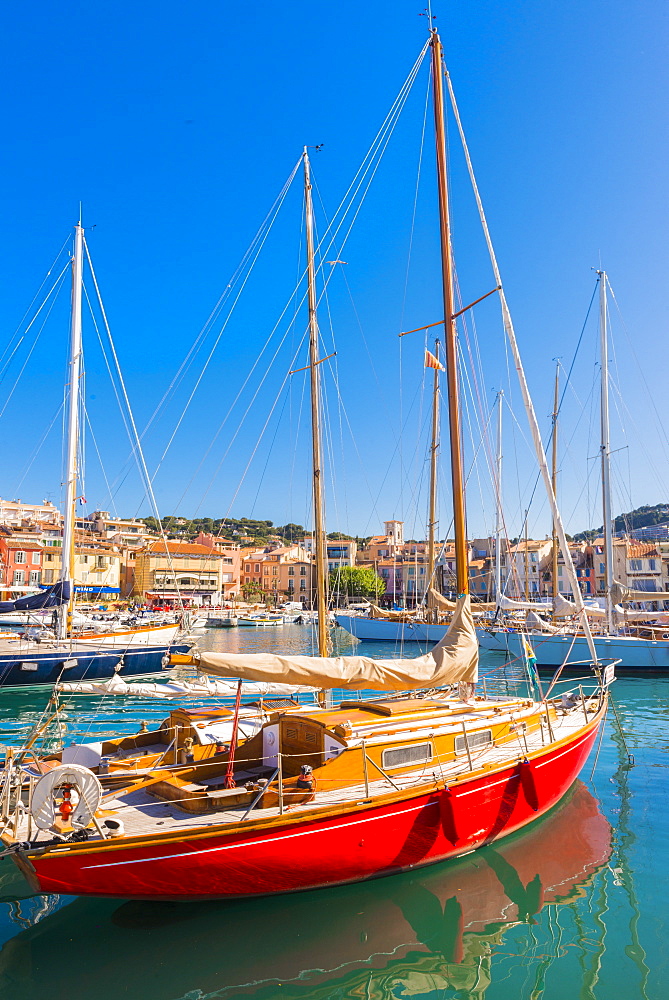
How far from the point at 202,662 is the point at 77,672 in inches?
778

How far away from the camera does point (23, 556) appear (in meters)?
73.0

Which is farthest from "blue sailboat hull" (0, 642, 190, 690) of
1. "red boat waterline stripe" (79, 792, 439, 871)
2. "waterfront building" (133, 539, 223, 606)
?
"waterfront building" (133, 539, 223, 606)

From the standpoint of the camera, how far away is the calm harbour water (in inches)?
280

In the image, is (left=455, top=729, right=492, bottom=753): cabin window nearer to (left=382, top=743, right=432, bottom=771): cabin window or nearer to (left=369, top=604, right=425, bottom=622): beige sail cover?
(left=382, top=743, right=432, bottom=771): cabin window

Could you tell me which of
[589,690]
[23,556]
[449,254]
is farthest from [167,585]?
[449,254]

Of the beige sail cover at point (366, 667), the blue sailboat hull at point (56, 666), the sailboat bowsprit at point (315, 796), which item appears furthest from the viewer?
the blue sailboat hull at point (56, 666)

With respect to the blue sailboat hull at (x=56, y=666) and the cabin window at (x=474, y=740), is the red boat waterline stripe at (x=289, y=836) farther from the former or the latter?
the blue sailboat hull at (x=56, y=666)

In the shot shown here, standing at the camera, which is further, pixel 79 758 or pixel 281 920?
pixel 79 758

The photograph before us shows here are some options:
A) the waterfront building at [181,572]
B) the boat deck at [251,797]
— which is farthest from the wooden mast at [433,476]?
the waterfront building at [181,572]

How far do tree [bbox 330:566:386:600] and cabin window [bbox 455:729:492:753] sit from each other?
7050cm

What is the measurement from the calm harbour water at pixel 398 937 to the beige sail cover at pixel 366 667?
2883 millimetres

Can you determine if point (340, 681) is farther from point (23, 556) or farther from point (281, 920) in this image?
point (23, 556)

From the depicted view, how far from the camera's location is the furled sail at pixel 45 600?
2653 cm

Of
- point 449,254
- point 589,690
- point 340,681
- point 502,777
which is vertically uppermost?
point 449,254
